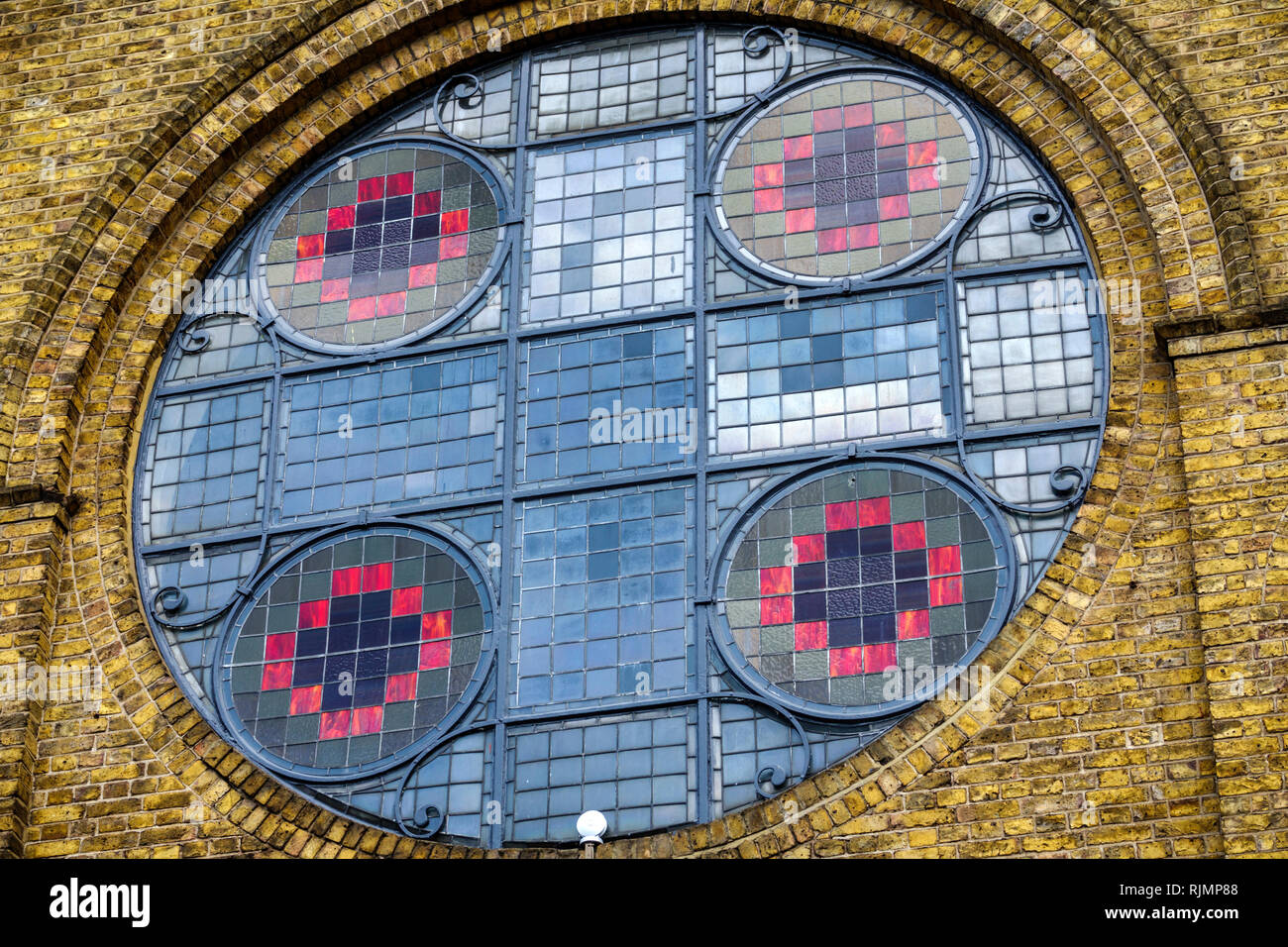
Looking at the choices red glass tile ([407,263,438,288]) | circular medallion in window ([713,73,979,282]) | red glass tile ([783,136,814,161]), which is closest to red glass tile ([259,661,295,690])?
red glass tile ([407,263,438,288])

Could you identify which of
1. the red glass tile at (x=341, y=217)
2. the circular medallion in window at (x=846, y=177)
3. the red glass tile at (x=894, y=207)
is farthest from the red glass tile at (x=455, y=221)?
the red glass tile at (x=894, y=207)

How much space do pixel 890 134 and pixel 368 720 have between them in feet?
16.8

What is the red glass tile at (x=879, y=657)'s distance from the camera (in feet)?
43.8

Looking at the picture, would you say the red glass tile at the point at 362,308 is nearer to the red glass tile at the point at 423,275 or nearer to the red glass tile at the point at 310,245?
the red glass tile at the point at 423,275

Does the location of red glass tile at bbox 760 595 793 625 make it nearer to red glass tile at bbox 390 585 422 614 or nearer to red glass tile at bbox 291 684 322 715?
red glass tile at bbox 390 585 422 614

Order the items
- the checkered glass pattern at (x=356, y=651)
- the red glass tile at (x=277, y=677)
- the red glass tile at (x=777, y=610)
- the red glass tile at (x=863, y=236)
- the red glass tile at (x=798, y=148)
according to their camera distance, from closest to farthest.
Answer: the red glass tile at (x=777, y=610), the checkered glass pattern at (x=356, y=651), the red glass tile at (x=277, y=677), the red glass tile at (x=863, y=236), the red glass tile at (x=798, y=148)

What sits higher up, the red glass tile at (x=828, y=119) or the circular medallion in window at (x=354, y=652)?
the red glass tile at (x=828, y=119)

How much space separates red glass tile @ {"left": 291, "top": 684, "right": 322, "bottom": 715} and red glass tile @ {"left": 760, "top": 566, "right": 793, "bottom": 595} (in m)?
2.76

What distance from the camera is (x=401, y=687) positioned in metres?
14.0

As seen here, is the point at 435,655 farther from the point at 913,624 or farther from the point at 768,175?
the point at 768,175

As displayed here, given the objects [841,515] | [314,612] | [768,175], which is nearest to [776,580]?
[841,515]

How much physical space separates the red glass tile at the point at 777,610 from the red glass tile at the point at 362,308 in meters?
3.58
